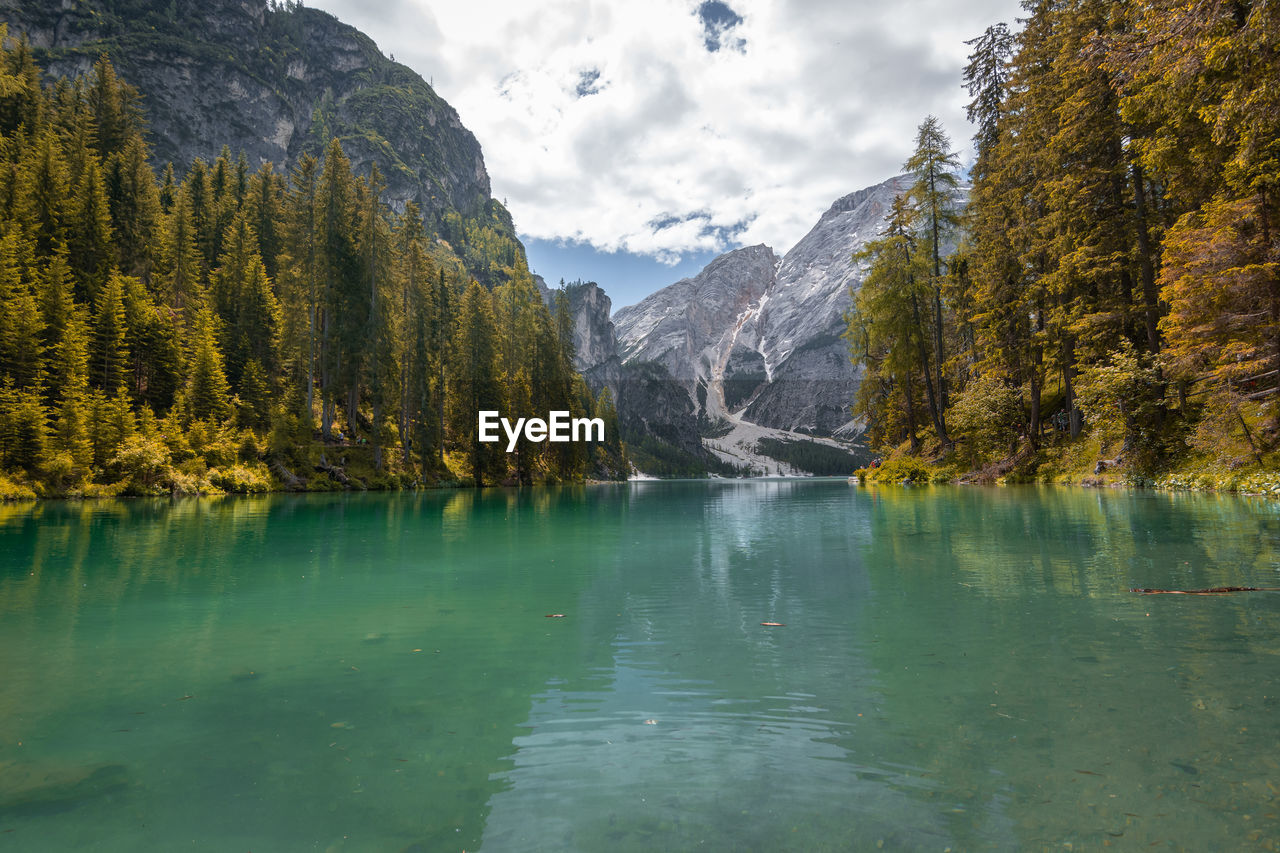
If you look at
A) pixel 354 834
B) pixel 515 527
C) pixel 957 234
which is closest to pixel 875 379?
pixel 957 234

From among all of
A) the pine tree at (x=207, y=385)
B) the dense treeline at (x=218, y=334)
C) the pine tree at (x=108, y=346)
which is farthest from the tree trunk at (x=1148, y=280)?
the pine tree at (x=108, y=346)

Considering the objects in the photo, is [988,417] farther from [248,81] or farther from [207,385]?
[248,81]

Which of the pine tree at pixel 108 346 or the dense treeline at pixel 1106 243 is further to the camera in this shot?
the pine tree at pixel 108 346

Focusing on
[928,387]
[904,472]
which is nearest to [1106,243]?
[928,387]

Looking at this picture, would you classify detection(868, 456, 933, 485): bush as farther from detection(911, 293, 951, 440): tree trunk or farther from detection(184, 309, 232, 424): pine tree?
detection(184, 309, 232, 424): pine tree

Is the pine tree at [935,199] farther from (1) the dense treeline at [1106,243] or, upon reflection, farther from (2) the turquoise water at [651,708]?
(2) the turquoise water at [651,708]

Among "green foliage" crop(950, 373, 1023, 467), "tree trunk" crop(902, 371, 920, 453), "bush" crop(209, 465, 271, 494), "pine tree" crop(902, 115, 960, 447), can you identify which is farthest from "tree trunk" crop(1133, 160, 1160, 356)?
"bush" crop(209, 465, 271, 494)

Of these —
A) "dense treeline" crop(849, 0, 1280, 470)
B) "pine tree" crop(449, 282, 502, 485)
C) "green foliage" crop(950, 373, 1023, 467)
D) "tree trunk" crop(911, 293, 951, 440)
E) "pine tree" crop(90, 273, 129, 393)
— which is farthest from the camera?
"pine tree" crop(449, 282, 502, 485)
